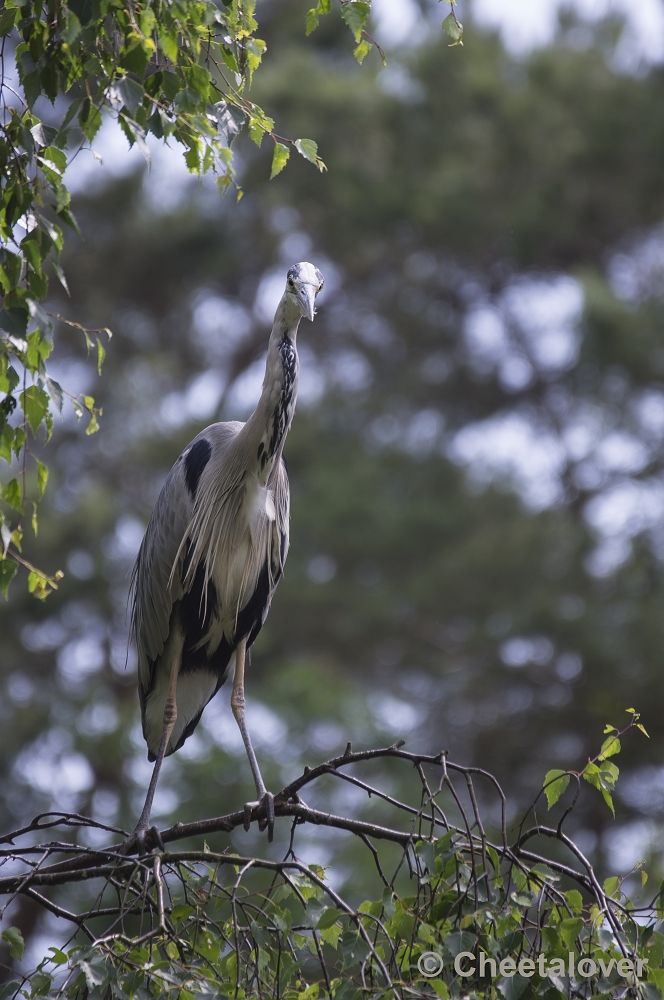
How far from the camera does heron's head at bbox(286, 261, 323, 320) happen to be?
10.4ft

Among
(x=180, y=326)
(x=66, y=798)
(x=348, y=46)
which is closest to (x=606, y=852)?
(x=66, y=798)

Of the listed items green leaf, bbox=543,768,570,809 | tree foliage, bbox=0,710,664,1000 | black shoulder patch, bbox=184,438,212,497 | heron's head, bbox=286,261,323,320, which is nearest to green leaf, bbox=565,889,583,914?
tree foliage, bbox=0,710,664,1000

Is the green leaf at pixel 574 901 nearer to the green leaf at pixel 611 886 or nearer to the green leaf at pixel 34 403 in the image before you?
the green leaf at pixel 611 886

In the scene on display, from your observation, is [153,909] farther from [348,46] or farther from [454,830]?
[348,46]

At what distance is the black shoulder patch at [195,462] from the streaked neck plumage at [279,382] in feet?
1.40

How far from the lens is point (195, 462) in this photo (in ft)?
13.0

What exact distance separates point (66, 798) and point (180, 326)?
4.86 meters

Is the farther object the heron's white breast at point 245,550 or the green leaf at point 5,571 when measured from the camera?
the heron's white breast at point 245,550

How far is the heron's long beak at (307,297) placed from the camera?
10.3ft

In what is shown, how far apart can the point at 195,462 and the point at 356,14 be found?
208 centimetres

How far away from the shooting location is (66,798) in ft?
28.3

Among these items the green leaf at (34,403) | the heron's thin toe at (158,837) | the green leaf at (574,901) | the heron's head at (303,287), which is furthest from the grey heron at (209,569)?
the green leaf at (574,901)

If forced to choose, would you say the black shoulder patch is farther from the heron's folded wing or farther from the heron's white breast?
the heron's white breast

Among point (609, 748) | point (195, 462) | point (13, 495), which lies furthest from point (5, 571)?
point (195, 462)
